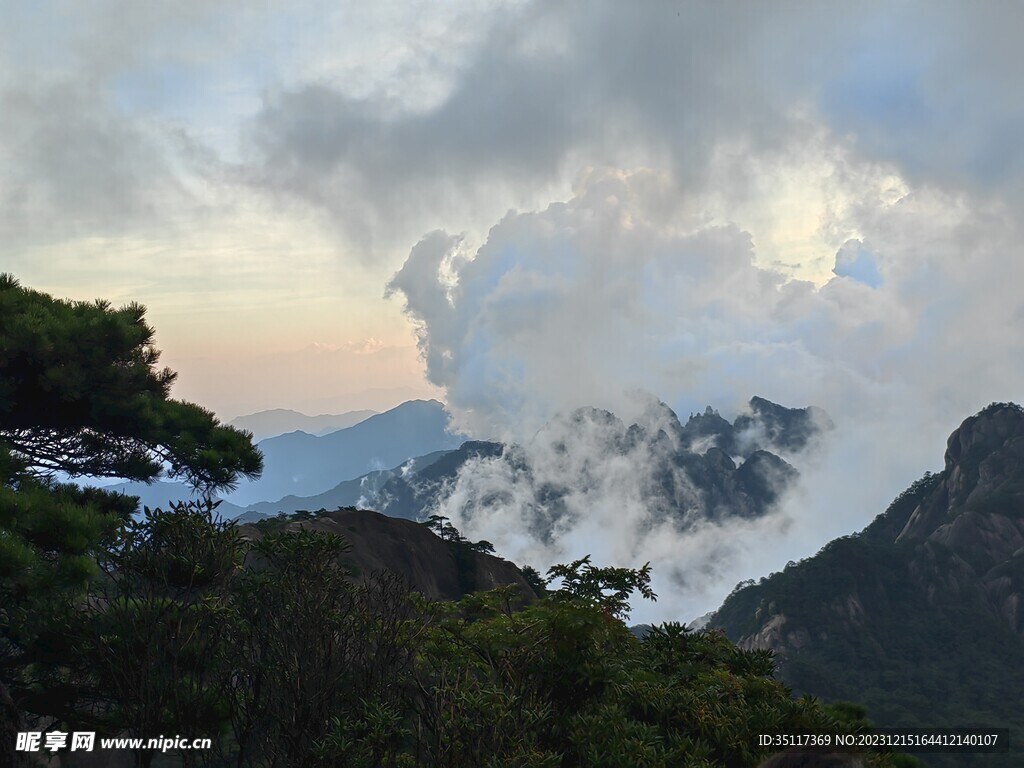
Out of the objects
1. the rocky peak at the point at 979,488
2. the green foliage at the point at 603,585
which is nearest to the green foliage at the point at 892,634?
the rocky peak at the point at 979,488

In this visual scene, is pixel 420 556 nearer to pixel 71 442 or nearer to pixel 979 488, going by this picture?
pixel 71 442

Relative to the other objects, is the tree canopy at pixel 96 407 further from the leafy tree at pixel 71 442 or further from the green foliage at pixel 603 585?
the green foliage at pixel 603 585

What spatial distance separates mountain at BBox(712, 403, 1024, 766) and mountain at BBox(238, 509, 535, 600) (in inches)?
1731

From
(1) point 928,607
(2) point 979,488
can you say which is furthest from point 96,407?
(2) point 979,488

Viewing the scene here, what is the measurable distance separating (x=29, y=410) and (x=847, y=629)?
329 ft

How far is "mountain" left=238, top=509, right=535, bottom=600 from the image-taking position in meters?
42.6

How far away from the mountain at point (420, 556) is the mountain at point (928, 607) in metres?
44.0

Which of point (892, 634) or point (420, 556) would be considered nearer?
point (420, 556)

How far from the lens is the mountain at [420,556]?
42.6 m

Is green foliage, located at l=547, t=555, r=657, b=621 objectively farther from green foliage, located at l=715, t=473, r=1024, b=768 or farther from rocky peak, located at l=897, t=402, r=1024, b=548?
rocky peak, located at l=897, t=402, r=1024, b=548

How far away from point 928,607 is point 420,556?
77.8m

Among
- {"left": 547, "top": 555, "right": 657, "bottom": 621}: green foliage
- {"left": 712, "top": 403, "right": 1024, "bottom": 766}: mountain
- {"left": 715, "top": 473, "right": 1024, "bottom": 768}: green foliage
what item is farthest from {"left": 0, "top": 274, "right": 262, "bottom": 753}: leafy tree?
{"left": 712, "top": 403, "right": 1024, "bottom": 766}: mountain

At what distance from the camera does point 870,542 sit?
107188mm

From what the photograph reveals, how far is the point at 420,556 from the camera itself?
153 ft
